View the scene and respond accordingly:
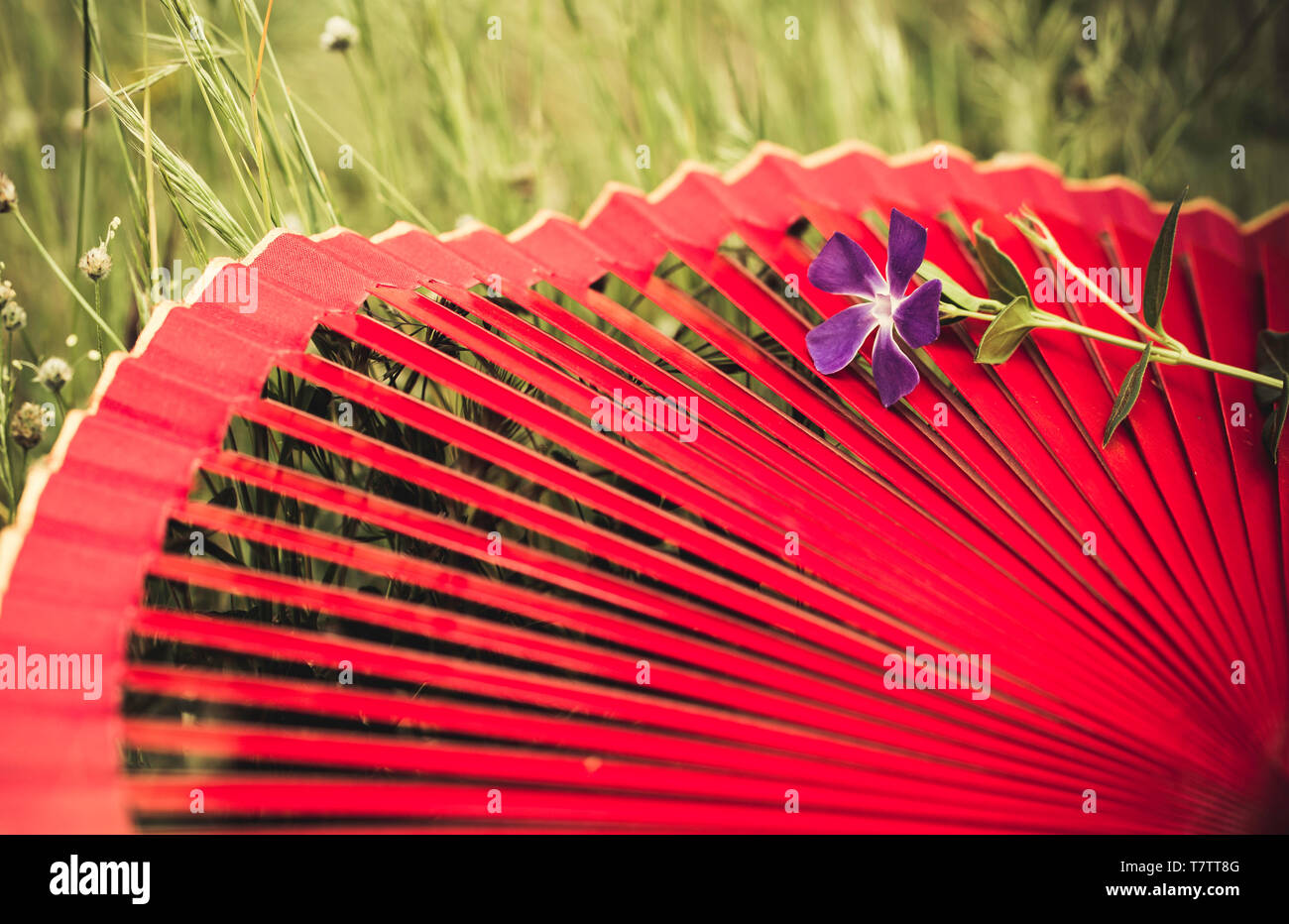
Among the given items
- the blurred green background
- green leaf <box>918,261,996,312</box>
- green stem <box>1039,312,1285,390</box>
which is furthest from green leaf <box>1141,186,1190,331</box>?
the blurred green background

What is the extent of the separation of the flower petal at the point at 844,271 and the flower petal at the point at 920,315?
36mm

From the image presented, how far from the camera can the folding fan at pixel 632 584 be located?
59 centimetres

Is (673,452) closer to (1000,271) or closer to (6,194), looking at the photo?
(1000,271)

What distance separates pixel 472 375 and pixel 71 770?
1.30 feet

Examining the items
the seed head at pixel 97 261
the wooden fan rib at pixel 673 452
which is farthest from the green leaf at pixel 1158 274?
the seed head at pixel 97 261

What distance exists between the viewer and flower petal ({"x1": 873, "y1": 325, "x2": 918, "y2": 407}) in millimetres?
808

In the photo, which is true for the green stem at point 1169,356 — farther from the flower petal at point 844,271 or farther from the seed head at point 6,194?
the seed head at point 6,194

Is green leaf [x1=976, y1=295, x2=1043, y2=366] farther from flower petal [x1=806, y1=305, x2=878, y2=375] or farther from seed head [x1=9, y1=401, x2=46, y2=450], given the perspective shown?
seed head [x1=9, y1=401, x2=46, y2=450]

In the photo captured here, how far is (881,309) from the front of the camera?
0.84 m

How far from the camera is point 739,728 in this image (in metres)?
0.66

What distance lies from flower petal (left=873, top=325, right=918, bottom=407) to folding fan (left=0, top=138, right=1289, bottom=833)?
0.09 ft

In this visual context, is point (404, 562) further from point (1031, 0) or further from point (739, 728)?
point (1031, 0)
